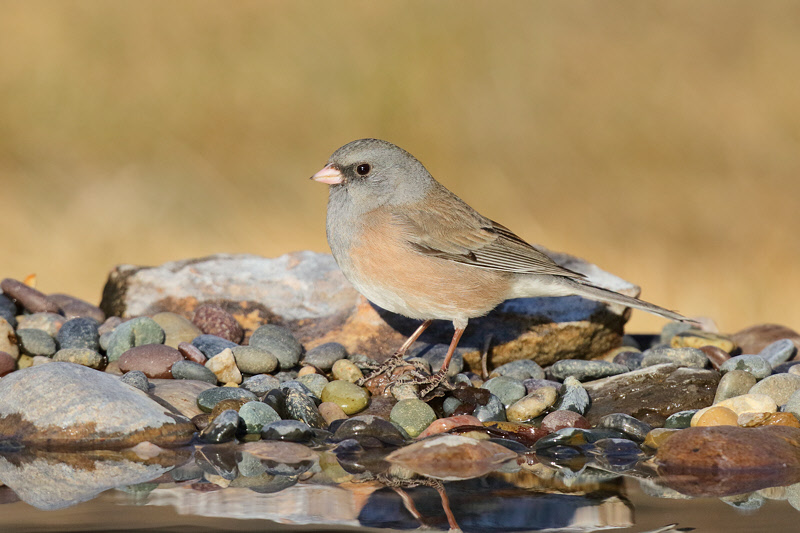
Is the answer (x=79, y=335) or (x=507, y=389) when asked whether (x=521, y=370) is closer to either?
(x=507, y=389)

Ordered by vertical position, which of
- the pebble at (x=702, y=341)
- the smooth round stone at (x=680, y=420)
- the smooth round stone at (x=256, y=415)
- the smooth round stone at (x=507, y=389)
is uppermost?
the pebble at (x=702, y=341)

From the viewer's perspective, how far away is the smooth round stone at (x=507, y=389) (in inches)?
189

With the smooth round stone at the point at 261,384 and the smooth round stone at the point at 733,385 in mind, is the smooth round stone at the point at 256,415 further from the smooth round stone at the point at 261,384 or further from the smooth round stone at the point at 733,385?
the smooth round stone at the point at 733,385

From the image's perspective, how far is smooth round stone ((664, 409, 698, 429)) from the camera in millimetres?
4359

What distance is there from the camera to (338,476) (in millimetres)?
3529

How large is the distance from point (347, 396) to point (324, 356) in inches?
24.6

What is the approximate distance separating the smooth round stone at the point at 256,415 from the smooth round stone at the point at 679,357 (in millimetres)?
2331

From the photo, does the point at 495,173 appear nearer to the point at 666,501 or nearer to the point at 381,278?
the point at 381,278

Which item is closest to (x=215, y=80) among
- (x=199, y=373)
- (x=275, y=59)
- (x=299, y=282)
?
(x=275, y=59)

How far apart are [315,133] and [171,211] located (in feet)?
5.35

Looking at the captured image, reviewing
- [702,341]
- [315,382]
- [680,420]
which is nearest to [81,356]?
[315,382]

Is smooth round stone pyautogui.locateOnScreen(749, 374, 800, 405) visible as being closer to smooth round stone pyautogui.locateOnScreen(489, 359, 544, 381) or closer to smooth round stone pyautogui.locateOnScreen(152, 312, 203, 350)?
smooth round stone pyautogui.locateOnScreen(489, 359, 544, 381)

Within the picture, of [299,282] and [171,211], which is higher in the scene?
[171,211]

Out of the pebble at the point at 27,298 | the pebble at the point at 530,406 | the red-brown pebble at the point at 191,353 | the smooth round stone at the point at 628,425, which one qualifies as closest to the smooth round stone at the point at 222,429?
the red-brown pebble at the point at 191,353
